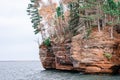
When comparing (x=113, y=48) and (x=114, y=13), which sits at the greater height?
(x=114, y=13)

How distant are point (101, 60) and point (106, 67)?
151 centimetres

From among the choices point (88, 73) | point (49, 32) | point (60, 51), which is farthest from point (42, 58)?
point (88, 73)

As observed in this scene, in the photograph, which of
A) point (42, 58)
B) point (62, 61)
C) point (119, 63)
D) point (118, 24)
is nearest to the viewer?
point (119, 63)

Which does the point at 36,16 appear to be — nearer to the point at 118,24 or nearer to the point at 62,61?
the point at 62,61

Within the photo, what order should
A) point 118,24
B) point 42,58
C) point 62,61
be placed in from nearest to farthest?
1. point 118,24
2. point 62,61
3. point 42,58

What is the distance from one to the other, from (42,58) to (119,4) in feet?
84.5

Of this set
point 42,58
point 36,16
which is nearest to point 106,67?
point 42,58

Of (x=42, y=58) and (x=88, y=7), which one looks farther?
(x=42, y=58)

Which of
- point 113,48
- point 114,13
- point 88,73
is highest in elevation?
point 114,13

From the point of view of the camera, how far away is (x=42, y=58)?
287 feet

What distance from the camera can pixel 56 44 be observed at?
3088 inches

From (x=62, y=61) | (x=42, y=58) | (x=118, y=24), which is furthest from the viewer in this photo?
(x=42, y=58)

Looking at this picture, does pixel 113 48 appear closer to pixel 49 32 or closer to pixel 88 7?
pixel 88 7

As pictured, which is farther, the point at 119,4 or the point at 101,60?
the point at 119,4
